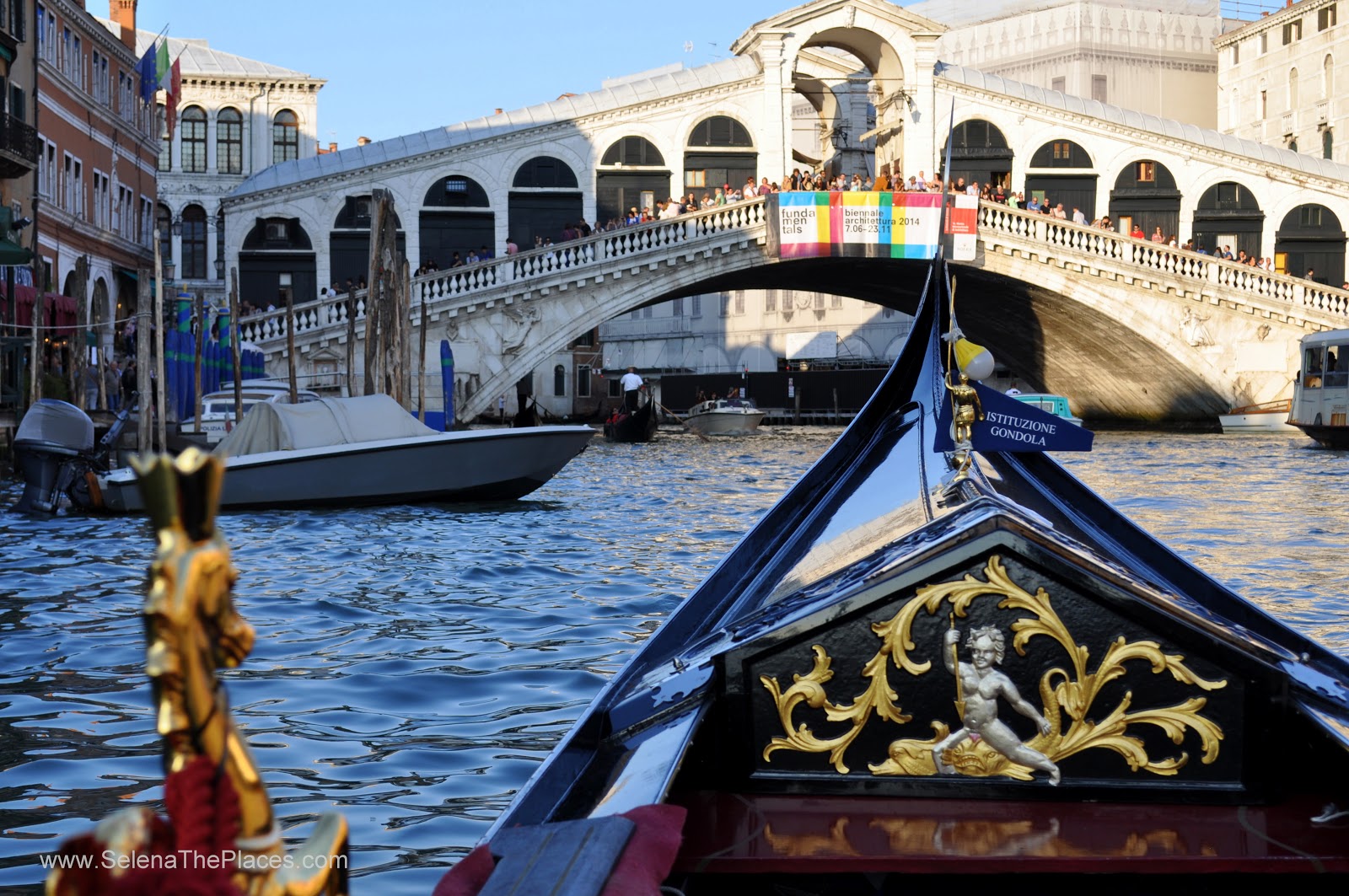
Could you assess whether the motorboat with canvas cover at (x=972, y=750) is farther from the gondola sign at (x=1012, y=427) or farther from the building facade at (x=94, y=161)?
the building facade at (x=94, y=161)

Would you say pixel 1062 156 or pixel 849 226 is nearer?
pixel 849 226

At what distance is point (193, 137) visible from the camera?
2406 cm

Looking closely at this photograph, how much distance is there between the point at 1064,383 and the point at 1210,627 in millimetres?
19680

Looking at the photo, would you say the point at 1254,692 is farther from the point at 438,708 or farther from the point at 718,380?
the point at 718,380

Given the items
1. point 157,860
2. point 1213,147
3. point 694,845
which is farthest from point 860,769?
point 1213,147

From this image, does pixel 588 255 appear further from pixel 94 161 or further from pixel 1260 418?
pixel 1260 418

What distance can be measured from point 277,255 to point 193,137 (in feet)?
23.4

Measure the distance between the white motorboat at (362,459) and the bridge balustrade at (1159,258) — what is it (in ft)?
30.9

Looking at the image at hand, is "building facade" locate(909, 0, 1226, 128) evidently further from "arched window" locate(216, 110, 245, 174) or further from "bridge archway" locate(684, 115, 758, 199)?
"arched window" locate(216, 110, 245, 174)

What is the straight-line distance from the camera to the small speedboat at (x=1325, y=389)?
12.9 metres

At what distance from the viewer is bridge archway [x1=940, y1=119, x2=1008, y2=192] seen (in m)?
18.8

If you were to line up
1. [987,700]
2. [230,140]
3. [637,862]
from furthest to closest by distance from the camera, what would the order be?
1. [230,140]
2. [987,700]
3. [637,862]

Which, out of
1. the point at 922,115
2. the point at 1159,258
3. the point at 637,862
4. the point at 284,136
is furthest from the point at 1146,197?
the point at 637,862

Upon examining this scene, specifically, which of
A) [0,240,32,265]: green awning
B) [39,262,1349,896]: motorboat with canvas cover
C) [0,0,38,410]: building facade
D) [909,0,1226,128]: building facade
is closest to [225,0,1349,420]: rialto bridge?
[0,0,38,410]: building facade
